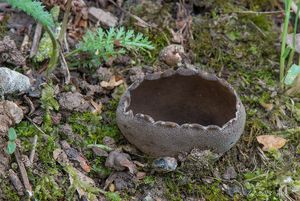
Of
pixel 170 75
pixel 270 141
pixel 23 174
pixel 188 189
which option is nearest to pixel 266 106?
pixel 270 141

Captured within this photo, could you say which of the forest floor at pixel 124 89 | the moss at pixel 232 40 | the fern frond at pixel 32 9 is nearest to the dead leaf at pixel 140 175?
the forest floor at pixel 124 89

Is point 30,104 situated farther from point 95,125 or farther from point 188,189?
point 188,189

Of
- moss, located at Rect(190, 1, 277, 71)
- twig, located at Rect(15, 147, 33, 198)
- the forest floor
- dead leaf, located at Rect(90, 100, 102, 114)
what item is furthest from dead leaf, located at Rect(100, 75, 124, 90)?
twig, located at Rect(15, 147, 33, 198)

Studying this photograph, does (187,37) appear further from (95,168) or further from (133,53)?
(95,168)

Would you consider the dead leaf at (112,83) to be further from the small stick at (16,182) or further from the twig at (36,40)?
the small stick at (16,182)

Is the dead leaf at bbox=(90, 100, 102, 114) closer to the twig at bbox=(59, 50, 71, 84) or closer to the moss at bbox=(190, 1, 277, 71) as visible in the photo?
the twig at bbox=(59, 50, 71, 84)

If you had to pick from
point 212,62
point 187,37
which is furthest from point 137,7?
point 212,62

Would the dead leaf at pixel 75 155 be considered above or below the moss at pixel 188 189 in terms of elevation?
above
